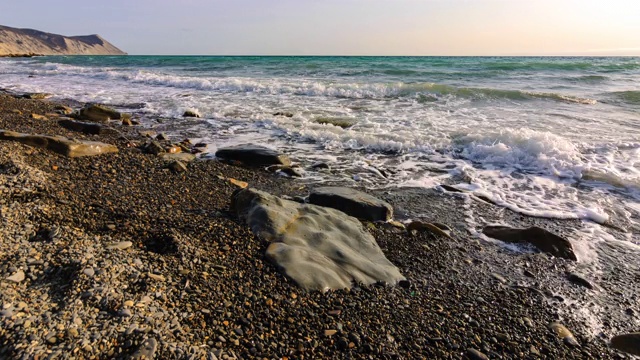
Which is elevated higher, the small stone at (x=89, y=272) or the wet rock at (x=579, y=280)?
the small stone at (x=89, y=272)

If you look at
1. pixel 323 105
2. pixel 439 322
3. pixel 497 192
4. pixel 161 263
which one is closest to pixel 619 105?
Result: pixel 323 105

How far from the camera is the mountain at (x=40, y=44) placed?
8444 centimetres

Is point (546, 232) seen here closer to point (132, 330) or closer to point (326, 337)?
point (326, 337)

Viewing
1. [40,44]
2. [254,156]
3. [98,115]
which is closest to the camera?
[254,156]

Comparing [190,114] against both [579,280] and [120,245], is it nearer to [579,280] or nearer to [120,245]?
[120,245]

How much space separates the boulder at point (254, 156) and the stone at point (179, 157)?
501 millimetres

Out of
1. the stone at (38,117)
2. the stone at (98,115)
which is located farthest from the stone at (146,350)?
A: the stone at (98,115)

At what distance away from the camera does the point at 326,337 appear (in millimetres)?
2443

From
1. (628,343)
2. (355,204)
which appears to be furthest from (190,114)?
(628,343)

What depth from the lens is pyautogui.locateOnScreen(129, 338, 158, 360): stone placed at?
6.38 ft

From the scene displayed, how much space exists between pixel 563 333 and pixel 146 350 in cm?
280

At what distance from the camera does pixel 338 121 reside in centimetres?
965

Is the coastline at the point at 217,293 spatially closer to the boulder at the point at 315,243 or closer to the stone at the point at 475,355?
the stone at the point at 475,355

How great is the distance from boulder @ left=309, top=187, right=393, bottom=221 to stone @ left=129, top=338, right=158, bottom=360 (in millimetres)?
2719
